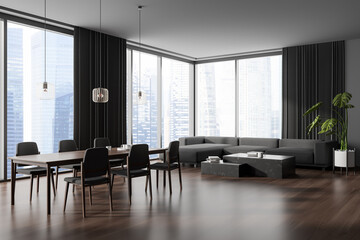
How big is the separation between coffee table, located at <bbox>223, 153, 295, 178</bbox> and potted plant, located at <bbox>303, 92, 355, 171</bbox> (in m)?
1.09

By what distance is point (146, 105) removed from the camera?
30.4ft

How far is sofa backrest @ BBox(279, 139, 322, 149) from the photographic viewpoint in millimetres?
8276

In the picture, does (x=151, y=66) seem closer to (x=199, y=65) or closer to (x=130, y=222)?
(x=199, y=65)

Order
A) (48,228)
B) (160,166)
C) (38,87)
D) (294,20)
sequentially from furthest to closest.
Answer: (294,20) → (160,166) → (38,87) → (48,228)

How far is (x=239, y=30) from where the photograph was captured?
7.42 metres

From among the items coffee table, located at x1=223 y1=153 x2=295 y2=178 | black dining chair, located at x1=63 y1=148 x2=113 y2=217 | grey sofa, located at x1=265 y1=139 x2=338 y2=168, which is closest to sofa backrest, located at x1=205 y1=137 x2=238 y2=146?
grey sofa, located at x1=265 y1=139 x2=338 y2=168

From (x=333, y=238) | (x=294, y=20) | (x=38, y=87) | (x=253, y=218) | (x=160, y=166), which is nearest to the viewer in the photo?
(x=333, y=238)

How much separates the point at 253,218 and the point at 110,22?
4.73 metres

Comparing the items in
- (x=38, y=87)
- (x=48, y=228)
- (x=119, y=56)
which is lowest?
(x=48, y=228)

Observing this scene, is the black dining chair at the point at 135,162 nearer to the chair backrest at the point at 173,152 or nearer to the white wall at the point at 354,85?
the chair backrest at the point at 173,152

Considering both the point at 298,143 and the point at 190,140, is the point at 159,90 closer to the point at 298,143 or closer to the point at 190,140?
the point at 190,140

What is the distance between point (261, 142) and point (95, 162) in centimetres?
587

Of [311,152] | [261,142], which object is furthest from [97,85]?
[311,152]

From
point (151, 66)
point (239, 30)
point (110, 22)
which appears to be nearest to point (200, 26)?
point (239, 30)
